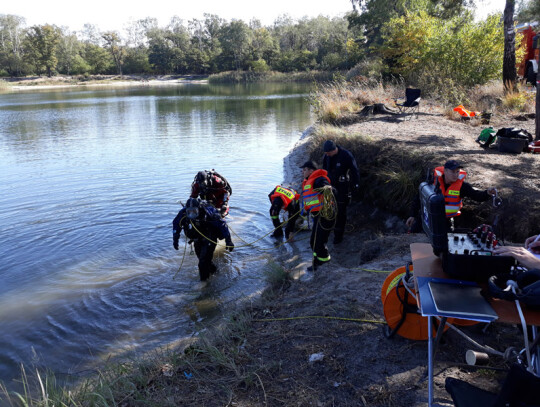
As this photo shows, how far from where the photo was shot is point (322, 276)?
19.3ft

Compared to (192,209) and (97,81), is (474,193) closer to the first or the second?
(192,209)

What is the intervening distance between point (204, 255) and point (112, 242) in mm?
2955

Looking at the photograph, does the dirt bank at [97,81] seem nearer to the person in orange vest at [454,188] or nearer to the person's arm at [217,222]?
the person's arm at [217,222]

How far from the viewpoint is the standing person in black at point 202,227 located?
20.6 ft

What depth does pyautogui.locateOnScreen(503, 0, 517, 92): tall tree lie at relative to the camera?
1361 centimetres

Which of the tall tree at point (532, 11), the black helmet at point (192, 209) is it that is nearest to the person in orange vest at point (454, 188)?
the black helmet at point (192, 209)

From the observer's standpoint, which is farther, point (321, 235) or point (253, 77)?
point (253, 77)

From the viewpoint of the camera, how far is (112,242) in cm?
847

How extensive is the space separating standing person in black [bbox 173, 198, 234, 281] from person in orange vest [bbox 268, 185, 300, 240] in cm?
164

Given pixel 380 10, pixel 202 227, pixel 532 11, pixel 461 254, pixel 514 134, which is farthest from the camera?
→ pixel 380 10

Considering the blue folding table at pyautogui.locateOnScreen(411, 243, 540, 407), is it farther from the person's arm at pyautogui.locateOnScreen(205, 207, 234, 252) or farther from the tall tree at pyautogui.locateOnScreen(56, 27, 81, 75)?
the tall tree at pyautogui.locateOnScreen(56, 27, 81, 75)

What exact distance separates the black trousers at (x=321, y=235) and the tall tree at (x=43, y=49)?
301ft

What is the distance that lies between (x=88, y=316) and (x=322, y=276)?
3.44 meters

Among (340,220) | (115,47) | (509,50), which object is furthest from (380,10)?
(115,47)
